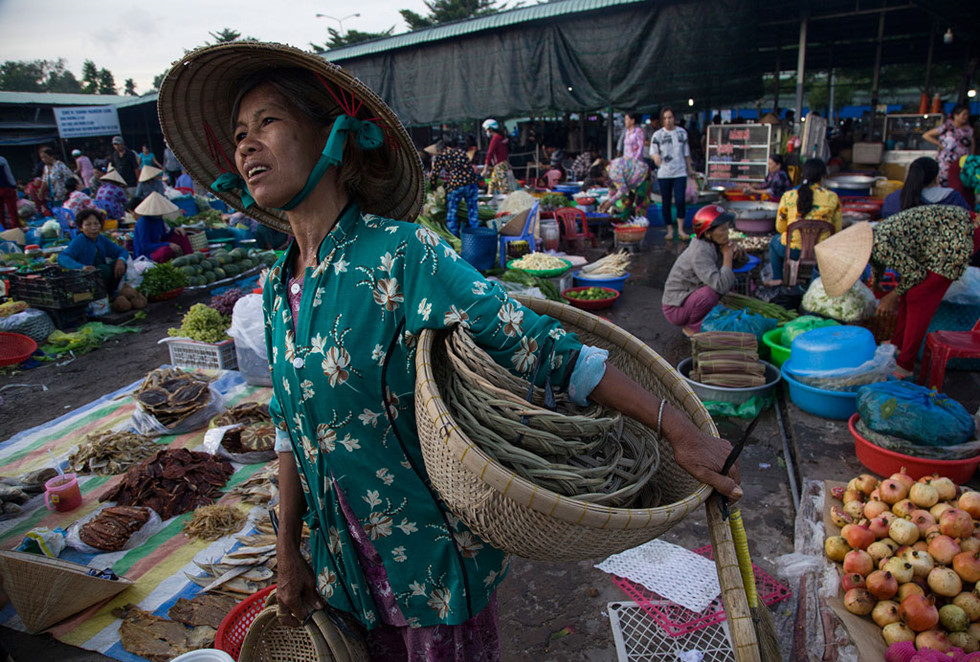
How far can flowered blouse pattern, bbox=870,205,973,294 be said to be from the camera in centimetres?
380

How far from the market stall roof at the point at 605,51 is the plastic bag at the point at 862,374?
6.85 m

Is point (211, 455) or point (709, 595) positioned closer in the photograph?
point (709, 595)

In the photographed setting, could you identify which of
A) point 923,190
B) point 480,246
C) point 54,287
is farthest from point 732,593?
point 54,287

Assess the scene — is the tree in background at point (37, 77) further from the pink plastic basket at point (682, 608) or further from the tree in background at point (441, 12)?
the pink plastic basket at point (682, 608)

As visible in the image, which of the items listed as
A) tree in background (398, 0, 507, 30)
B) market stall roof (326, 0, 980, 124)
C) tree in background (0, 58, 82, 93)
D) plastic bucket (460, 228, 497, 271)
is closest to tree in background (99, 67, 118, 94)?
tree in background (0, 58, 82, 93)

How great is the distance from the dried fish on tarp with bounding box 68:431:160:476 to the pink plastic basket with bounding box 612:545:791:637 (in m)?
3.00

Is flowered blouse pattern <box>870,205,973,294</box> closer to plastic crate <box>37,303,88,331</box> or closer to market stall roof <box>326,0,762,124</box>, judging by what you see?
market stall roof <box>326,0,762,124</box>

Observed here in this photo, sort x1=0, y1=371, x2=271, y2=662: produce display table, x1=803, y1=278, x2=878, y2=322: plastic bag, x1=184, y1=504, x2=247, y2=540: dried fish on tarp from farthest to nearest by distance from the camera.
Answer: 1. x1=803, y1=278, x2=878, y2=322: plastic bag
2. x1=184, y1=504, x2=247, y2=540: dried fish on tarp
3. x1=0, y1=371, x2=271, y2=662: produce display table

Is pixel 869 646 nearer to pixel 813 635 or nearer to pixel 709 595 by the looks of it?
pixel 813 635

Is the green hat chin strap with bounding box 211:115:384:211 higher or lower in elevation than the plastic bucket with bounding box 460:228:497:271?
higher

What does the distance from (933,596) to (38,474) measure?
449cm

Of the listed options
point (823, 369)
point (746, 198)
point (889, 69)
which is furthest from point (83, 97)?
point (889, 69)

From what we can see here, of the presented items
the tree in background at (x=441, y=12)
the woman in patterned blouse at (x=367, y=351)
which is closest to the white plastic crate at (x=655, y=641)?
the woman in patterned blouse at (x=367, y=351)

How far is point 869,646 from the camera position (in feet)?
6.66
